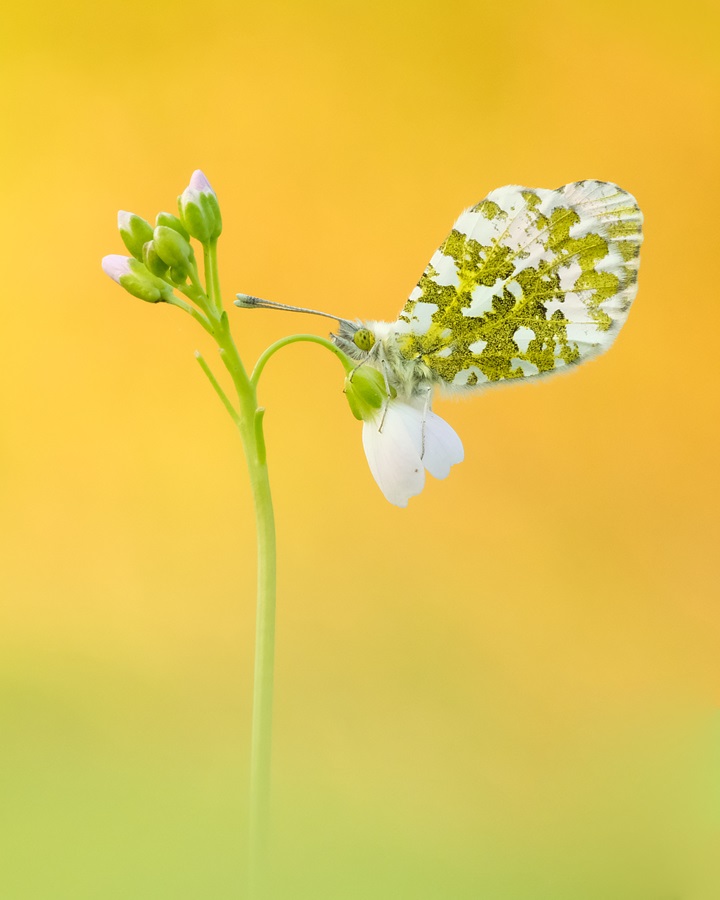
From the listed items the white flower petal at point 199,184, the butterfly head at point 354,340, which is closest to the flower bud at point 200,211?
the white flower petal at point 199,184

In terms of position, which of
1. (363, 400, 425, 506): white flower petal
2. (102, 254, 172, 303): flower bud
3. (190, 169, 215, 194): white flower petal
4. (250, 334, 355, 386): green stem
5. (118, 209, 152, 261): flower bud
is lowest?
(363, 400, 425, 506): white flower petal

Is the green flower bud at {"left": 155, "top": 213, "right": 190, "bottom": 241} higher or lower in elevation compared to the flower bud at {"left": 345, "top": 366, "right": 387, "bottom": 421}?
higher

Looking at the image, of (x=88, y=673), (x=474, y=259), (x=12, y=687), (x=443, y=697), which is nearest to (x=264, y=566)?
(x=12, y=687)

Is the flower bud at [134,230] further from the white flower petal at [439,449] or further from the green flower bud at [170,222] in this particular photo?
the white flower petal at [439,449]

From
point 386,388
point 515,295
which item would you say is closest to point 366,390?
point 386,388

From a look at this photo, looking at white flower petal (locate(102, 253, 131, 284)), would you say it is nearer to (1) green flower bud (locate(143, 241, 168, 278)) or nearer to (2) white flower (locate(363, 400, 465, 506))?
(1) green flower bud (locate(143, 241, 168, 278))

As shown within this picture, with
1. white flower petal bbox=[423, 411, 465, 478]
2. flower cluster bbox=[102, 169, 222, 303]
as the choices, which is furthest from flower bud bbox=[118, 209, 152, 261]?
white flower petal bbox=[423, 411, 465, 478]

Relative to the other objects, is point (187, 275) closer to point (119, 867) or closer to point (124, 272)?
point (124, 272)

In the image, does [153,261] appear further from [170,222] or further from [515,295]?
[515,295]
